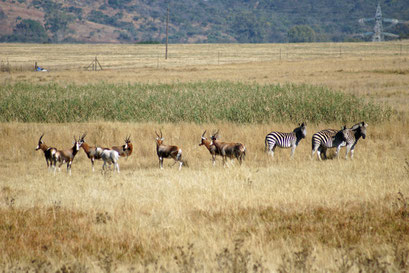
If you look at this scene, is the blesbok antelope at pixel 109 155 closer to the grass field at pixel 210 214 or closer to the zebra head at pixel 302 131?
the grass field at pixel 210 214

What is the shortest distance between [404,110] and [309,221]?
19.6 meters

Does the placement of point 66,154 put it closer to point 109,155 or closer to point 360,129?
point 109,155

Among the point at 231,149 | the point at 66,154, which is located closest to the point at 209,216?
the point at 231,149

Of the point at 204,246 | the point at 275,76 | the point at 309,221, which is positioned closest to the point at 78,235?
the point at 204,246

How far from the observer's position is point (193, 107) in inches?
1022

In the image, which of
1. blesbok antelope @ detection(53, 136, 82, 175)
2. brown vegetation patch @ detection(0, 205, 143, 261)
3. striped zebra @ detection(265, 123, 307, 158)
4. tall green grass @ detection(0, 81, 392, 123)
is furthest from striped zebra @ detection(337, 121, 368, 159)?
brown vegetation patch @ detection(0, 205, 143, 261)

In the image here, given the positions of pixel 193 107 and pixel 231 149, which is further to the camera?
pixel 193 107

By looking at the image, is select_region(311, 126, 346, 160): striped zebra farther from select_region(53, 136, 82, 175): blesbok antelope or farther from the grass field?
select_region(53, 136, 82, 175): blesbok antelope

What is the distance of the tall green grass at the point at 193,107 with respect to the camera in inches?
964

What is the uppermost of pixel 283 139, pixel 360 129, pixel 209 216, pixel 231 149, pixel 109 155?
pixel 360 129

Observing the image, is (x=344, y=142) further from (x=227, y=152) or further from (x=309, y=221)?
(x=309, y=221)

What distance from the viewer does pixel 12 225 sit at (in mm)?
9242

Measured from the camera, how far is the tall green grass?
964 inches

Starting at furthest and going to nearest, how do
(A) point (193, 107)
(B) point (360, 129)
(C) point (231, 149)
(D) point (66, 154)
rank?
(A) point (193, 107)
(B) point (360, 129)
(C) point (231, 149)
(D) point (66, 154)
